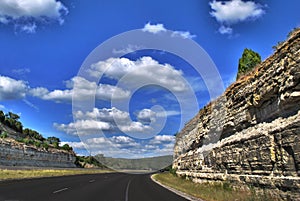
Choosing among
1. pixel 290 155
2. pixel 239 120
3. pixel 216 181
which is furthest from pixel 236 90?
pixel 290 155

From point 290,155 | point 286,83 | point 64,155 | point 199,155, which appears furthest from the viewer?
point 64,155

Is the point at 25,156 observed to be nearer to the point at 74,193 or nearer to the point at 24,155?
the point at 24,155

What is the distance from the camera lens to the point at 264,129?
14.8 metres

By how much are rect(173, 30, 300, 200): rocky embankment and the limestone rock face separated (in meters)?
34.6

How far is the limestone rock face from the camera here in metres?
46.2

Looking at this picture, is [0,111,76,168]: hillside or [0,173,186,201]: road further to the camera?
[0,111,76,168]: hillside

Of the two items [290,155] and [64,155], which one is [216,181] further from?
[64,155]

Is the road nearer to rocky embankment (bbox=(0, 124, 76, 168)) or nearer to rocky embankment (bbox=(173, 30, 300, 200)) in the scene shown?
rocky embankment (bbox=(173, 30, 300, 200))

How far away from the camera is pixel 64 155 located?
80.2 meters

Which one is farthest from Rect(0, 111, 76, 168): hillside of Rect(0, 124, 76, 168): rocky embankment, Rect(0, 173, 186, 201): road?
Rect(0, 173, 186, 201): road

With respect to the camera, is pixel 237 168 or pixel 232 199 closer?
pixel 232 199

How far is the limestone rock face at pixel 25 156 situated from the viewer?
1821 inches

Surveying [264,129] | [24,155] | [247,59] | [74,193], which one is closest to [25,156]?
[24,155]

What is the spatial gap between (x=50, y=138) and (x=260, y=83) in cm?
10658
